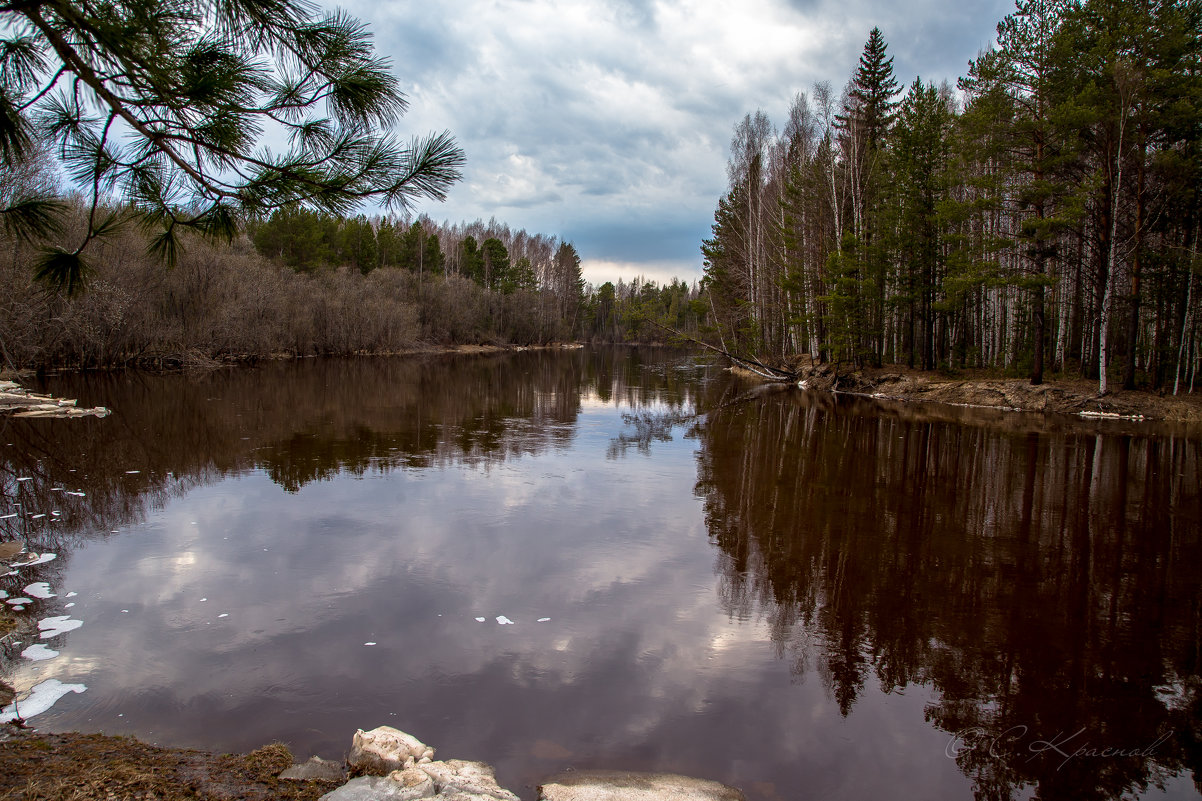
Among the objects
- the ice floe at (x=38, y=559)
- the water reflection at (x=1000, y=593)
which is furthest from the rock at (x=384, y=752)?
the ice floe at (x=38, y=559)

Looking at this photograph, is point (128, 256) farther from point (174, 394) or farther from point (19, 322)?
point (174, 394)

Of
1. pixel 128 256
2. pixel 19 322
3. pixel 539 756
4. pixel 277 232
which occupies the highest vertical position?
pixel 277 232

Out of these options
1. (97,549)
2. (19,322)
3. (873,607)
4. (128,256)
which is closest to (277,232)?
(128,256)

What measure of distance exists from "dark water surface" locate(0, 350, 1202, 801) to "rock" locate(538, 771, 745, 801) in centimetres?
14

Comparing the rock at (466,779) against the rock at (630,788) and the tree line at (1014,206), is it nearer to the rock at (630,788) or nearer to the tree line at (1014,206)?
the rock at (630,788)

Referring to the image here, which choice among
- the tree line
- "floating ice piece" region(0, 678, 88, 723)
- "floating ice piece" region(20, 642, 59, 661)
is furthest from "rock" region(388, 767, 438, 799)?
the tree line

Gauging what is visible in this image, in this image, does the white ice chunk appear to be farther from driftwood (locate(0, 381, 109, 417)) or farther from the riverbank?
driftwood (locate(0, 381, 109, 417))

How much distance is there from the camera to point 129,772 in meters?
3.20

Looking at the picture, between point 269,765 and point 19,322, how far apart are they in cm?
2786

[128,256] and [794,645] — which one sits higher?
[128,256]

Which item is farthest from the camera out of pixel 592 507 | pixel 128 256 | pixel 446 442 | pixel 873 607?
pixel 128 256

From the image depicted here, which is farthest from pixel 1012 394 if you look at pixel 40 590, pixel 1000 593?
pixel 40 590

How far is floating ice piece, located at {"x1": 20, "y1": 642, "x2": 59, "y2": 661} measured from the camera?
4.93 metres

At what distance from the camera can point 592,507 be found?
9.60 metres
